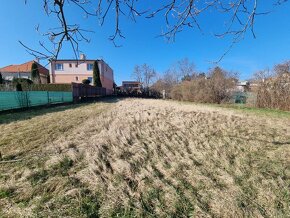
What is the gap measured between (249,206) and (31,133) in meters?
5.33

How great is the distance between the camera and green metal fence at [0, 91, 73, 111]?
952cm

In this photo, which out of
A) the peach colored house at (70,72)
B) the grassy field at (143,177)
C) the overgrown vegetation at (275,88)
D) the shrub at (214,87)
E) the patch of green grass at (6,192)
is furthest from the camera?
the peach colored house at (70,72)

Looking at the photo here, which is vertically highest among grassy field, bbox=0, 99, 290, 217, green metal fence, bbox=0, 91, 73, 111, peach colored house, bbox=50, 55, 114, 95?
peach colored house, bbox=50, 55, 114, 95

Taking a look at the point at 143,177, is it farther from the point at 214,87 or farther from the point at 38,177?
the point at 214,87

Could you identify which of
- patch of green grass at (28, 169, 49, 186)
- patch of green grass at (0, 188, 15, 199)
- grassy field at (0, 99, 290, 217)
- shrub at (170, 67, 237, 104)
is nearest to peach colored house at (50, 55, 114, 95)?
shrub at (170, 67, 237, 104)

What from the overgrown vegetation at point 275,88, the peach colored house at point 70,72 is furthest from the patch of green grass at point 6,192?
the peach colored house at point 70,72

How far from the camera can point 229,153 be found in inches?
143

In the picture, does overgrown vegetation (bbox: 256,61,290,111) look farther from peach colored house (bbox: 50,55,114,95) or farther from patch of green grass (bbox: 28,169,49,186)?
peach colored house (bbox: 50,55,114,95)

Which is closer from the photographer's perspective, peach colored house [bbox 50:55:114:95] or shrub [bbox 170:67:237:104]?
shrub [bbox 170:67:237:104]

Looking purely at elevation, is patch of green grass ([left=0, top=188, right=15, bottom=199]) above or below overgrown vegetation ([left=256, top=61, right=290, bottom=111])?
below

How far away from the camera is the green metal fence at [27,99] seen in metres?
9.52

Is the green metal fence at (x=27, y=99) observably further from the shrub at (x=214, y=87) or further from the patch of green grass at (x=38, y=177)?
the shrub at (x=214, y=87)

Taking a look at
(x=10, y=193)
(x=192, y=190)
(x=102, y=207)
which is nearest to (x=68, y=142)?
(x=10, y=193)

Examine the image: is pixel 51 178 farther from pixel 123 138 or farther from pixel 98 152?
pixel 123 138
